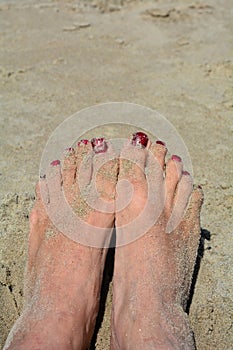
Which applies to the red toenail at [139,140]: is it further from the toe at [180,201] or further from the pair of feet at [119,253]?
the toe at [180,201]

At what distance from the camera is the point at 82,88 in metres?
2.81

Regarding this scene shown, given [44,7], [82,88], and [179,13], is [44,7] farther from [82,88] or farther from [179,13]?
[82,88]

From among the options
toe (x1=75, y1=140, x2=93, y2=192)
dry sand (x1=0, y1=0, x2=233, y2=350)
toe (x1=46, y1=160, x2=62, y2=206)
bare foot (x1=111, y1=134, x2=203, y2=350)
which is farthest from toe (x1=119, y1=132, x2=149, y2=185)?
dry sand (x1=0, y1=0, x2=233, y2=350)

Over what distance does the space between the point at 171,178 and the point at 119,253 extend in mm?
338

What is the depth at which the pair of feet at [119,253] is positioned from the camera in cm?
141

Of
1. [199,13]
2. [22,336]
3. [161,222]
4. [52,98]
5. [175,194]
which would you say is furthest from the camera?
[199,13]

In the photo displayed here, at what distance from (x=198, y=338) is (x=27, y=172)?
A: 40.3 inches

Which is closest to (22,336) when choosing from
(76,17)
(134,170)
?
(134,170)

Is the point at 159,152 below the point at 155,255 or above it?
above

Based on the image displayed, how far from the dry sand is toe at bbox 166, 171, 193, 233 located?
0.16 meters

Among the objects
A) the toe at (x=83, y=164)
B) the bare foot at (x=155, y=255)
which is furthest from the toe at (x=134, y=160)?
the toe at (x=83, y=164)

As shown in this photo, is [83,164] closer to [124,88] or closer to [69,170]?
[69,170]

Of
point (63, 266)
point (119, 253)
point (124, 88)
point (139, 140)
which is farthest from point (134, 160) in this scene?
point (124, 88)

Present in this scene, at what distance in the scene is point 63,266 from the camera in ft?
5.16
